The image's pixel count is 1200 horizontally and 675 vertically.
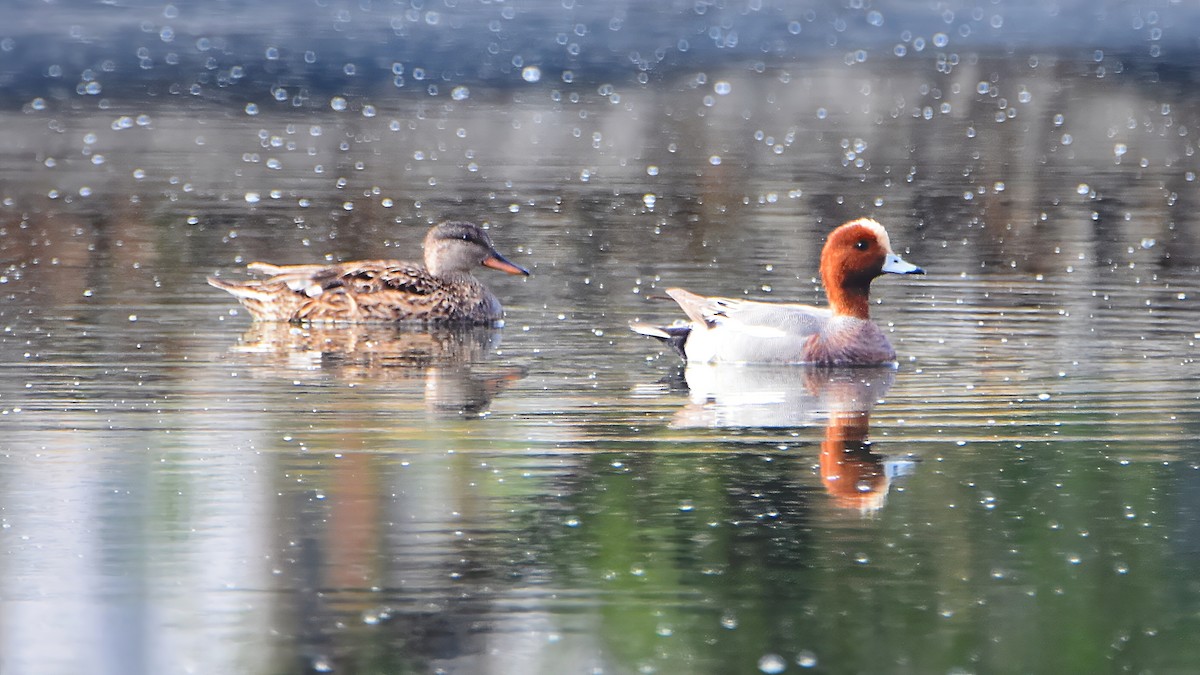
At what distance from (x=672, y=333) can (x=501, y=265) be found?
2.24 metres

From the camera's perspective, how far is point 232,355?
1116 cm

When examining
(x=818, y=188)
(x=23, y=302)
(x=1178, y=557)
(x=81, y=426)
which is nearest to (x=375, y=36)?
(x=818, y=188)

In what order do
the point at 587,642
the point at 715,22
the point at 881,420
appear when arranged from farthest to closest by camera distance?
the point at 715,22 < the point at 881,420 < the point at 587,642

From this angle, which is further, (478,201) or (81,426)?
(478,201)

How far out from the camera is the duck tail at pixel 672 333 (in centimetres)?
1119

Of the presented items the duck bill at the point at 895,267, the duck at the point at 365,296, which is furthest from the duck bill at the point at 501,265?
the duck bill at the point at 895,267

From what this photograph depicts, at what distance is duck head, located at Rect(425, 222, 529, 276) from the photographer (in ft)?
43.3

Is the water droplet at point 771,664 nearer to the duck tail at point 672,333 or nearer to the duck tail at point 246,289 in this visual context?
the duck tail at point 672,333

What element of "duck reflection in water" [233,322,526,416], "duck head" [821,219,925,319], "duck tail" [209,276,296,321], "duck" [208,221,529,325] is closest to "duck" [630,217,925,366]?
"duck head" [821,219,925,319]

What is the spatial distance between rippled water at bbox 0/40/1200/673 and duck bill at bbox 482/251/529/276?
0.24m

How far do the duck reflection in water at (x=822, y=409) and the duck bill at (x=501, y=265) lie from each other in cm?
242

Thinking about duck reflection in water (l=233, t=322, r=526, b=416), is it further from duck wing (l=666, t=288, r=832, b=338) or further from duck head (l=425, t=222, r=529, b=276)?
duck wing (l=666, t=288, r=832, b=338)

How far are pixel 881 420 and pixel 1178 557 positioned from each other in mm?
2418

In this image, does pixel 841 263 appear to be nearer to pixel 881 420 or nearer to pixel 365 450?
pixel 881 420
